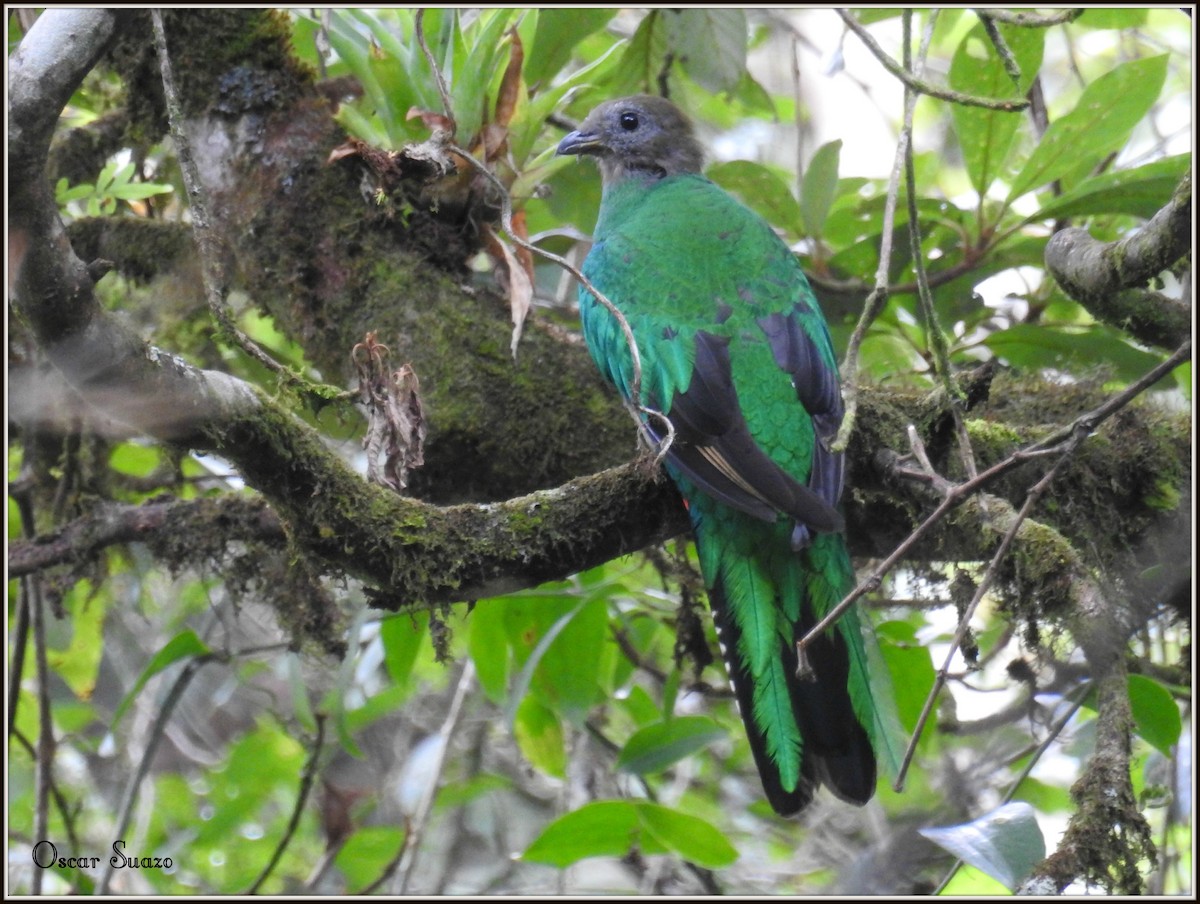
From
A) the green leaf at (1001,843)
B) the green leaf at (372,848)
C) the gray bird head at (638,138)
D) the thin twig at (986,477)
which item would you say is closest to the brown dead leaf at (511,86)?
the gray bird head at (638,138)

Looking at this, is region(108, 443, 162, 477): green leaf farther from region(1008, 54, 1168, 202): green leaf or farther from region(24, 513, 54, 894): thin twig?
region(1008, 54, 1168, 202): green leaf

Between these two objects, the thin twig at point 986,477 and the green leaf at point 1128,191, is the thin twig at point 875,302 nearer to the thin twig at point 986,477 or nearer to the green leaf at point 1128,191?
the thin twig at point 986,477

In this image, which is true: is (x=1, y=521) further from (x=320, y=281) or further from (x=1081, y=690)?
(x=1081, y=690)

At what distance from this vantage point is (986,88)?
376cm

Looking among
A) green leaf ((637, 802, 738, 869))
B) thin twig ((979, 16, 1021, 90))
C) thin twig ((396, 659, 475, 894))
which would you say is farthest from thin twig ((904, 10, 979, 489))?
thin twig ((396, 659, 475, 894))

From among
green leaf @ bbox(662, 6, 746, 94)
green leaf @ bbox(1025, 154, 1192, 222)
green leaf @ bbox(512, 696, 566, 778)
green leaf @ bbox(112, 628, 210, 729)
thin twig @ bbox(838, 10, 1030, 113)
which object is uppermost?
green leaf @ bbox(662, 6, 746, 94)

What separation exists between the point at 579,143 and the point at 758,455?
189cm

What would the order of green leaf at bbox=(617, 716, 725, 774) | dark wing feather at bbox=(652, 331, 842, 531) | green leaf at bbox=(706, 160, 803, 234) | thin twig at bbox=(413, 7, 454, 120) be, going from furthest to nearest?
green leaf at bbox=(706, 160, 803, 234) → green leaf at bbox=(617, 716, 725, 774) → thin twig at bbox=(413, 7, 454, 120) → dark wing feather at bbox=(652, 331, 842, 531)

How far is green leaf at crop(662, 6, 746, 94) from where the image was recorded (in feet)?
13.5

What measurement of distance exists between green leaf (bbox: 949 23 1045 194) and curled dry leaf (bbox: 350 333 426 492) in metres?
2.09

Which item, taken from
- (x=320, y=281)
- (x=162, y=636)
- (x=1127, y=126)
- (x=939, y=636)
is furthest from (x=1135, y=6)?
(x=162, y=636)

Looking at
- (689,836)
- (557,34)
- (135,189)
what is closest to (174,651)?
(135,189)

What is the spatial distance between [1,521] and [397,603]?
67.8 inches

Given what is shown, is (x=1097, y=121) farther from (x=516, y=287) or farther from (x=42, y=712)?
(x=42, y=712)
